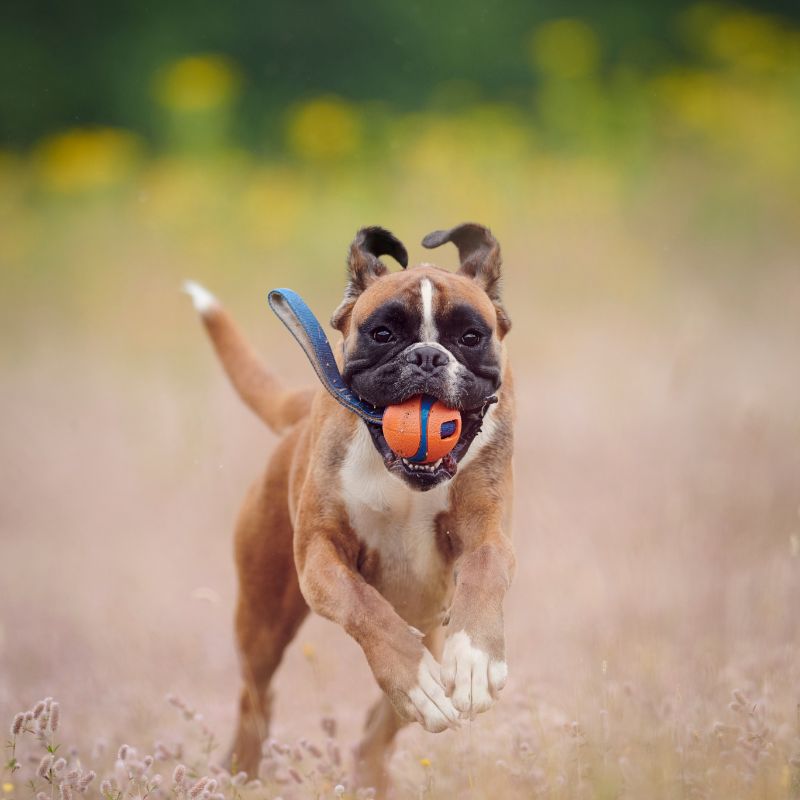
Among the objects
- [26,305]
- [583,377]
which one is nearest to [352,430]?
[583,377]

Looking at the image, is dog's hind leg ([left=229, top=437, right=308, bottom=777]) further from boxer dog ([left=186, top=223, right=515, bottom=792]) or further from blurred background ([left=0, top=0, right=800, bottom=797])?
blurred background ([left=0, top=0, right=800, bottom=797])

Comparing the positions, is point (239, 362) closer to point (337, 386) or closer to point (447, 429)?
point (337, 386)

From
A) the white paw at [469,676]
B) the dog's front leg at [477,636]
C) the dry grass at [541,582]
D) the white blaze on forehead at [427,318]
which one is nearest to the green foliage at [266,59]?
the dry grass at [541,582]

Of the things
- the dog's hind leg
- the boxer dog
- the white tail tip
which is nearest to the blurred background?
the dog's hind leg

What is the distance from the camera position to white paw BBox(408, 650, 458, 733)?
322 cm

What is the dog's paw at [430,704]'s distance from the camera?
10.6 ft

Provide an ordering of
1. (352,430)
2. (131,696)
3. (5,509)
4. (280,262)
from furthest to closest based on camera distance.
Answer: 1. (280,262)
2. (5,509)
3. (131,696)
4. (352,430)

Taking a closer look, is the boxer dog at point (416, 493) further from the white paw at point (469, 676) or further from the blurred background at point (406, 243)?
the blurred background at point (406, 243)

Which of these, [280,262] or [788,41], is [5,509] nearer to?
[280,262]

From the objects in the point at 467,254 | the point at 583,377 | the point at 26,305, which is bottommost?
the point at 26,305

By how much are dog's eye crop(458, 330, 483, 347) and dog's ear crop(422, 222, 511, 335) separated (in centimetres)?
28

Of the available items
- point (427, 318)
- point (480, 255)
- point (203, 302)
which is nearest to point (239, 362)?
point (203, 302)

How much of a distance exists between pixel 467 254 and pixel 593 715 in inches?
65.4

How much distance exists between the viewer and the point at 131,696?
222 inches
